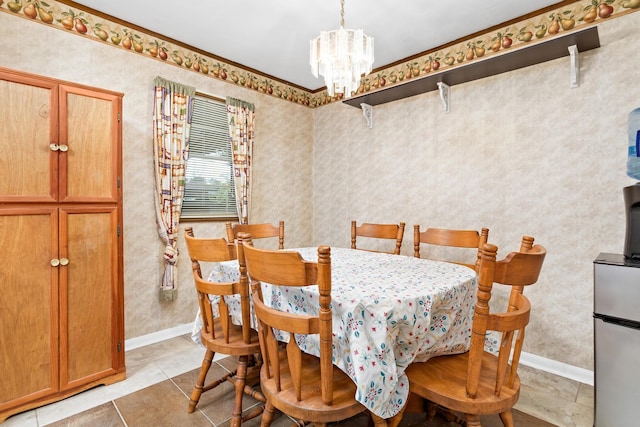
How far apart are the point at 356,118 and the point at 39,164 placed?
2732mm

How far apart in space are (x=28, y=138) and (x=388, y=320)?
2.14 meters

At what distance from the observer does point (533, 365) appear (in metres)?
2.36

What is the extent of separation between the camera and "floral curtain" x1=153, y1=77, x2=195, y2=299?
267cm

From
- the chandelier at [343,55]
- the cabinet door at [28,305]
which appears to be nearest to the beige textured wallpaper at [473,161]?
the cabinet door at [28,305]

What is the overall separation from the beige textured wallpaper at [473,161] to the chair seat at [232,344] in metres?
1.37

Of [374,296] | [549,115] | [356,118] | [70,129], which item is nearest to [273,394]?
[374,296]

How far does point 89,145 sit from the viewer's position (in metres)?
2.00

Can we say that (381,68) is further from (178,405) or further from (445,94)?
(178,405)

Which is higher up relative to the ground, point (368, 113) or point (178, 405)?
point (368, 113)

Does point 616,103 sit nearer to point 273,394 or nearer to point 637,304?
point 637,304

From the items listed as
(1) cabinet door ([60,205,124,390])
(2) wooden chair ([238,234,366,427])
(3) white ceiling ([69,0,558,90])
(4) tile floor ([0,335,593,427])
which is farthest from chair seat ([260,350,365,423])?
(3) white ceiling ([69,0,558,90])

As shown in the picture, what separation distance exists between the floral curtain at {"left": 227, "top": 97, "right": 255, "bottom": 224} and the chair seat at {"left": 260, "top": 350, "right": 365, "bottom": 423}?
2.17 metres

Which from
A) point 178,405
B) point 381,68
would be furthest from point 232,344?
point 381,68

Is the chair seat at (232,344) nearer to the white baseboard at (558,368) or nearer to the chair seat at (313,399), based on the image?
the chair seat at (313,399)
